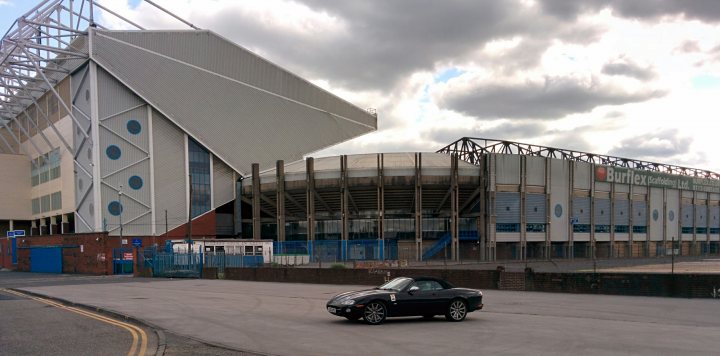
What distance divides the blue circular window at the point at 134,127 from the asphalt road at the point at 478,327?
47.6 meters

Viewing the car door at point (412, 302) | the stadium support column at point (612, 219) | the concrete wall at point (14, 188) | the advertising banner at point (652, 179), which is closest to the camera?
the car door at point (412, 302)

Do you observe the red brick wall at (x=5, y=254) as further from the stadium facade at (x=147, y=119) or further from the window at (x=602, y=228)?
the window at (x=602, y=228)

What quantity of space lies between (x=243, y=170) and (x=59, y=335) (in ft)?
204

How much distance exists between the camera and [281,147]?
79.2 m

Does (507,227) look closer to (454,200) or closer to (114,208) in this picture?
(454,200)

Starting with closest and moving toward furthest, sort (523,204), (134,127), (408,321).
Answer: (408,321) → (134,127) → (523,204)

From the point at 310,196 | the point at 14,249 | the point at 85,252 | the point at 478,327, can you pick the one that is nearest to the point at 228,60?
the point at 310,196

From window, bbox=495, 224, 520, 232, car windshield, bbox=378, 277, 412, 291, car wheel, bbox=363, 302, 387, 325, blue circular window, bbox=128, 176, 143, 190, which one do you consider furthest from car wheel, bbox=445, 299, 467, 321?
blue circular window, bbox=128, 176, 143, 190

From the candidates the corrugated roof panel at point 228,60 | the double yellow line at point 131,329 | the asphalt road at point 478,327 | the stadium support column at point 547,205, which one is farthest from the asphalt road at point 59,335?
the stadium support column at point 547,205

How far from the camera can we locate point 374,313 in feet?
52.7

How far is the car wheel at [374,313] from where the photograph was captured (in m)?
16.0

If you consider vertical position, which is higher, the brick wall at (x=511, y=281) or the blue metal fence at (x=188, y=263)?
the brick wall at (x=511, y=281)

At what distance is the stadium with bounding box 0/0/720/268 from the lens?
219ft

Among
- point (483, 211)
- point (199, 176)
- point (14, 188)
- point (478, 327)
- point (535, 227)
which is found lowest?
point (535, 227)
